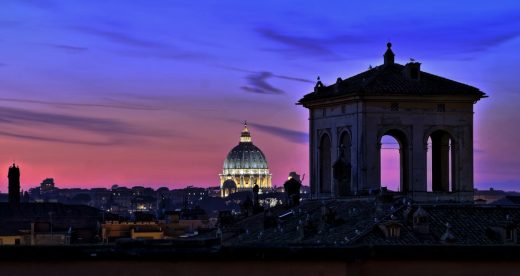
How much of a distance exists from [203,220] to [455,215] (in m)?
115

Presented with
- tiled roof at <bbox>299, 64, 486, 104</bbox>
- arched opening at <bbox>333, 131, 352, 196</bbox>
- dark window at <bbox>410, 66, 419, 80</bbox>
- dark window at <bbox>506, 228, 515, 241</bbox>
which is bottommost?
dark window at <bbox>506, 228, 515, 241</bbox>

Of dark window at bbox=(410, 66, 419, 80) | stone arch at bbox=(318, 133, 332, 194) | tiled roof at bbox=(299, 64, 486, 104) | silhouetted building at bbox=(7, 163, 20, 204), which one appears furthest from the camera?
silhouetted building at bbox=(7, 163, 20, 204)

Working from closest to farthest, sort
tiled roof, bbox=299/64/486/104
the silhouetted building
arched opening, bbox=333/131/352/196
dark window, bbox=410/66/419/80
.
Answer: arched opening, bbox=333/131/352/196, tiled roof, bbox=299/64/486/104, dark window, bbox=410/66/419/80, the silhouetted building

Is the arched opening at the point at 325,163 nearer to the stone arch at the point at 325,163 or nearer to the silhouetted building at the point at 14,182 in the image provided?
the stone arch at the point at 325,163

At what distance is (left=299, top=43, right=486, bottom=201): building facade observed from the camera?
3334cm

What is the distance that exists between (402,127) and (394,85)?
1091 mm

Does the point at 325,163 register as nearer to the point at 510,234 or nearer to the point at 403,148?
the point at 403,148

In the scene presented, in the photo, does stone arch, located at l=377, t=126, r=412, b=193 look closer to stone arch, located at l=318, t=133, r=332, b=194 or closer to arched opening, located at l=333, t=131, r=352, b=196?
arched opening, located at l=333, t=131, r=352, b=196

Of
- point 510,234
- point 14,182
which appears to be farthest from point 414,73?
point 14,182

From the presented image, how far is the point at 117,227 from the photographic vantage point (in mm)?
112312

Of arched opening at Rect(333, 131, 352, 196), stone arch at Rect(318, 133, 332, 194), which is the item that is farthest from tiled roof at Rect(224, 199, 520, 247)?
stone arch at Rect(318, 133, 332, 194)

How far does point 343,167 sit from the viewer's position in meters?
32.8

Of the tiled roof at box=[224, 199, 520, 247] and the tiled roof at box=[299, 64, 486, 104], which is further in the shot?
the tiled roof at box=[299, 64, 486, 104]

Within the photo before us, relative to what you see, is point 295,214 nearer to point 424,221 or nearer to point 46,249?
point 424,221
